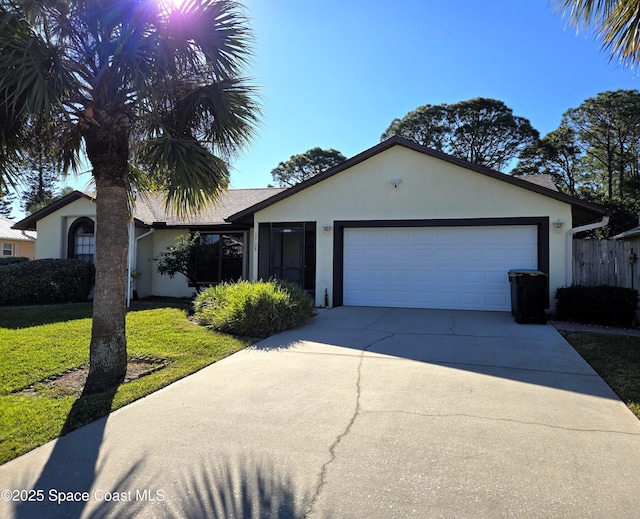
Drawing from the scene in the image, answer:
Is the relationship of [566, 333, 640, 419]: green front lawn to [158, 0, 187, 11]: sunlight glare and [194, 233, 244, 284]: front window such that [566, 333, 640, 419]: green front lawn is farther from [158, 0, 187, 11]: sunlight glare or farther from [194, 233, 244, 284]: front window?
[194, 233, 244, 284]: front window

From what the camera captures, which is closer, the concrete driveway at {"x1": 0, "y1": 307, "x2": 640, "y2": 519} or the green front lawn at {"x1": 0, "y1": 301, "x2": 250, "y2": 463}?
the concrete driveway at {"x1": 0, "y1": 307, "x2": 640, "y2": 519}

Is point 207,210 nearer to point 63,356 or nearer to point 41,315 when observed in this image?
point 41,315

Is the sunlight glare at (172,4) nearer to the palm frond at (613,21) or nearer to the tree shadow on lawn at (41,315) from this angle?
the palm frond at (613,21)

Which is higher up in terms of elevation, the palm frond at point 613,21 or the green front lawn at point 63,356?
the palm frond at point 613,21

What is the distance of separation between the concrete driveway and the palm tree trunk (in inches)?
42.8

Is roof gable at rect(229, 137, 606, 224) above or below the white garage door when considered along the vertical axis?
above

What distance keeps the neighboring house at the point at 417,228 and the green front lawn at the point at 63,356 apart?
4483mm

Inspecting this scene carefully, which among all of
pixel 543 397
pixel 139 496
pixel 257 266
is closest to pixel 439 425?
pixel 543 397

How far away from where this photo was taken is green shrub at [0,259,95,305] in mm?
13523

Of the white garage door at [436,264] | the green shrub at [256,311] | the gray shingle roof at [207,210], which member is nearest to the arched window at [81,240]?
the gray shingle roof at [207,210]

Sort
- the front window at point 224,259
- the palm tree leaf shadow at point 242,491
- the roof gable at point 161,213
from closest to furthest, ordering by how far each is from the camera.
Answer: the palm tree leaf shadow at point 242,491 → the roof gable at point 161,213 → the front window at point 224,259

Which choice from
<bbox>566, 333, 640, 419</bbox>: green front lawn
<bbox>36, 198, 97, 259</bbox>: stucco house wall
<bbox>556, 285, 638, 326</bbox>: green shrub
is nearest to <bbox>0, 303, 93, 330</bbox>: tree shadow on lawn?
<bbox>36, 198, 97, 259</bbox>: stucco house wall

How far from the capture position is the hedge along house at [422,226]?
1124 centimetres

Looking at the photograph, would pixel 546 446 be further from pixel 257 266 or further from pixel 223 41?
pixel 257 266
